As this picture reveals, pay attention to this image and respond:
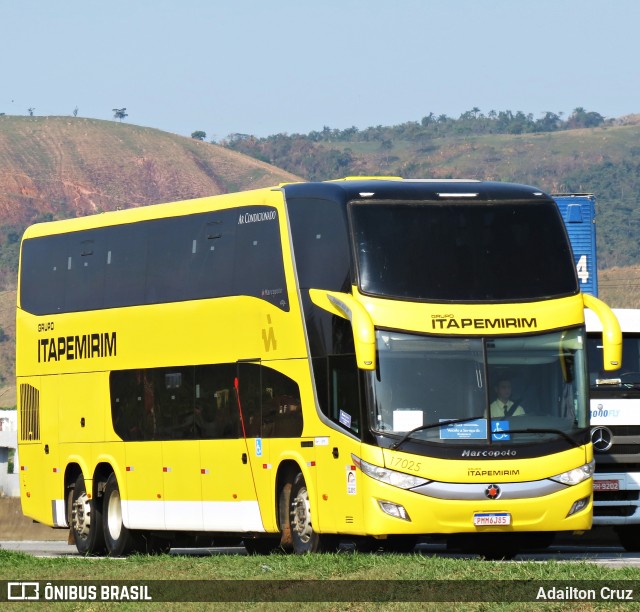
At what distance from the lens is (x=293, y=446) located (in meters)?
20.1

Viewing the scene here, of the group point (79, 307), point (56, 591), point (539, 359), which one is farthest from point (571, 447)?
point (79, 307)

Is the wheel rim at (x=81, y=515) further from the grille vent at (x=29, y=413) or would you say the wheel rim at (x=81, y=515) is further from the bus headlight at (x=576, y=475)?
the bus headlight at (x=576, y=475)

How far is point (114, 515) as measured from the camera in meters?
24.8

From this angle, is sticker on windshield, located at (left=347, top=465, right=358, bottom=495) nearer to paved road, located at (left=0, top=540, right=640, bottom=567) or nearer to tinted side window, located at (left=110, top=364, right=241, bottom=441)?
paved road, located at (left=0, top=540, right=640, bottom=567)

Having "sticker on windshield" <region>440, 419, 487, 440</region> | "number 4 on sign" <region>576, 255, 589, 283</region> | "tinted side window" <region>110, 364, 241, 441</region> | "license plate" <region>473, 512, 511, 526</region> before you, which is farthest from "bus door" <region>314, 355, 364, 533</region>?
"number 4 on sign" <region>576, 255, 589, 283</region>

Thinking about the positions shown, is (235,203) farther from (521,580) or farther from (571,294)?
(521,580)

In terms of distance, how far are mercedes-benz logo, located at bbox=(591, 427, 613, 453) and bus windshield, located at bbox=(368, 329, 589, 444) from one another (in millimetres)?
2677

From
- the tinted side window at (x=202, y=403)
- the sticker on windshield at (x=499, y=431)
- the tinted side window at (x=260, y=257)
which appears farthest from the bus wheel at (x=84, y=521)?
the sticker on windshield at (x=499, y=431)

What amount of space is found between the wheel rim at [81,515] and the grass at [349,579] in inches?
284

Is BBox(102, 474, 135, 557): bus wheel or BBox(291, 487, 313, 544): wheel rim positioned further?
BBox(102, 474, 135, 557): bus wheel

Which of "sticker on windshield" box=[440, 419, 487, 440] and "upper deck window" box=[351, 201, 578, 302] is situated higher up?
"upper deck window" box=[351, 201, 578, 302]

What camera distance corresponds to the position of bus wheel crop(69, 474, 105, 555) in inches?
987

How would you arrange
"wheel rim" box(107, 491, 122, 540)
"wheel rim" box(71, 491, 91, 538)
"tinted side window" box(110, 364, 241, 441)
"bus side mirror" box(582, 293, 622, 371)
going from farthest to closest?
"wheel rim" box(71, 491, 91, 538) → "wheel rim" box(107, 491, 122, 540) → "tinted side window" box(110, 364, 241, 441) → "bus side mirror" box(582, 293, 622, 371)

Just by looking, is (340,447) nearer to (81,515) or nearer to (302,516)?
(302,516)
